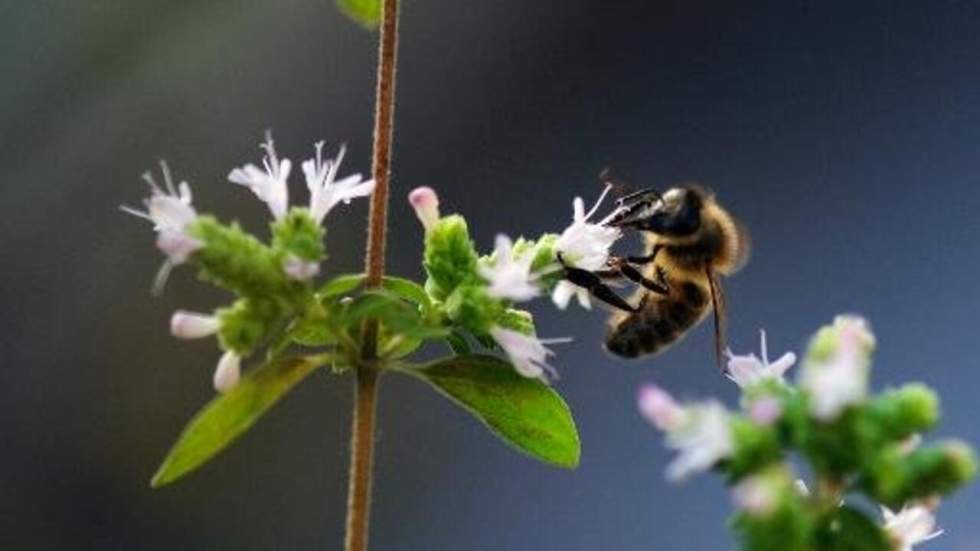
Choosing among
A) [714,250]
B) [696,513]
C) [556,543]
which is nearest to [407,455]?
[556,543]

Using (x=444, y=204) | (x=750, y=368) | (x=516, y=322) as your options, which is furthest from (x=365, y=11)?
(x=444, y=204)

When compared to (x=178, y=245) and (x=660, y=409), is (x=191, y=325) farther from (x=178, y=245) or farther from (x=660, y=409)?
(x=660, y=409)

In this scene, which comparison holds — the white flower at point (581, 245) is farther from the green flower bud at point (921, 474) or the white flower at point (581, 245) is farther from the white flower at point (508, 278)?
the green flower bud at point (921, 474)

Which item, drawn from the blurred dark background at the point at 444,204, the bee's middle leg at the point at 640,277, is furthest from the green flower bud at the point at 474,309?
the blurred dark background at the point at 444,204

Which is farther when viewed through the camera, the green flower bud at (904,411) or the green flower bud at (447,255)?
the green flower bud at (447,255)

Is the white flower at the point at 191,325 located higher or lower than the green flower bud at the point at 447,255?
lower

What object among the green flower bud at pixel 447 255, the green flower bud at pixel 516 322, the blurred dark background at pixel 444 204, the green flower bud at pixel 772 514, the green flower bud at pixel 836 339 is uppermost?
the blurred dark background at pixel 444 204
